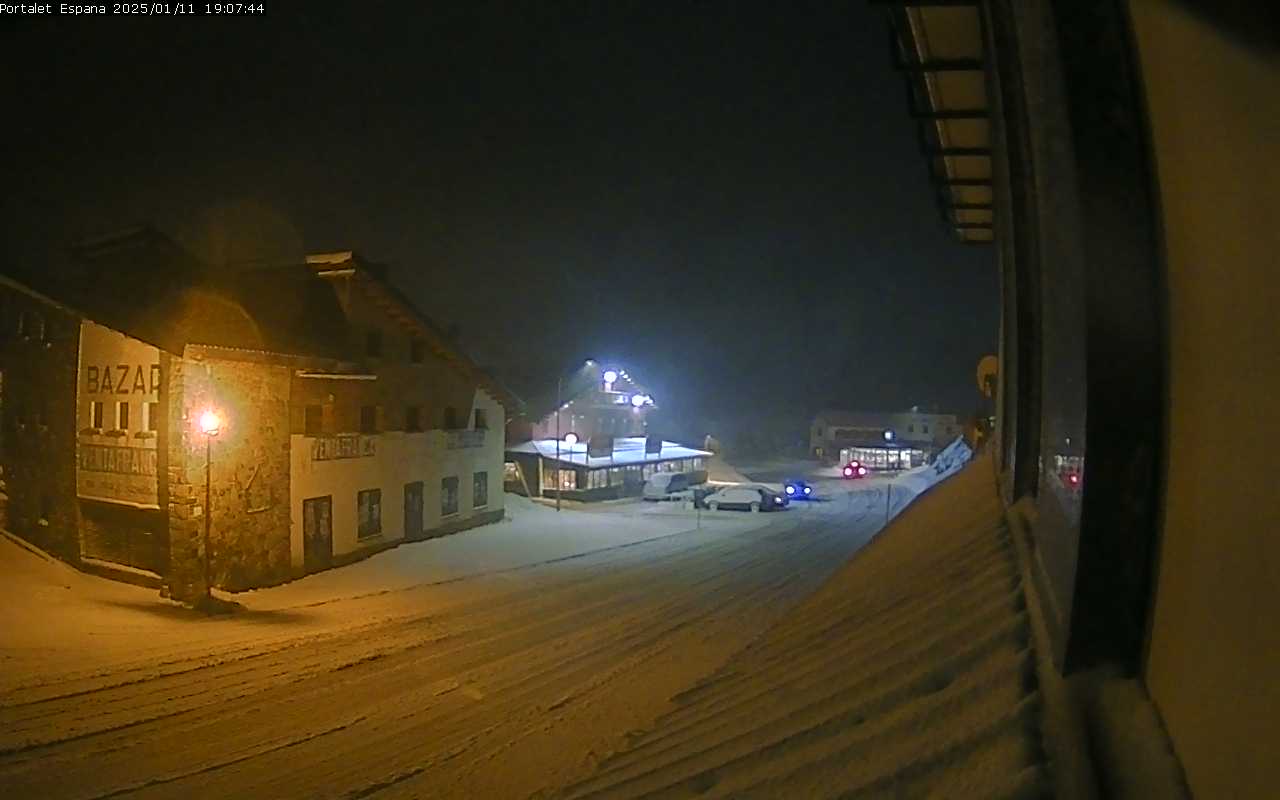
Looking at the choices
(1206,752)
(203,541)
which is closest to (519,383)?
(203,541)

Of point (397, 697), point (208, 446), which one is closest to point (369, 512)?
point (208, 446)

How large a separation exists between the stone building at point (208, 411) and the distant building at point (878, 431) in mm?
49041

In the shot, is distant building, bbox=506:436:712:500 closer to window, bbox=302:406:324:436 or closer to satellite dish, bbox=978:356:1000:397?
window, bbox=302:406:324:436

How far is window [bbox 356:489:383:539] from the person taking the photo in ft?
80.5

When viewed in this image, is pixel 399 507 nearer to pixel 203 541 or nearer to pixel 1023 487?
pixel 203 541

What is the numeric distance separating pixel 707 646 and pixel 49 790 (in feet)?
28.1

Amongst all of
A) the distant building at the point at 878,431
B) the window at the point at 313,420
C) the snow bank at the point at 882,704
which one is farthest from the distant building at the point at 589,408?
the snow bank at the point at 882,704

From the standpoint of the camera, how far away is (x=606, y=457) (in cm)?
4306

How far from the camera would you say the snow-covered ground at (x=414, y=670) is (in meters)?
6.46

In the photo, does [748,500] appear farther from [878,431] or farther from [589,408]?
[878,431]

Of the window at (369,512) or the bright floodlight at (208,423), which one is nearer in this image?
the bright floodlight at (208,423)

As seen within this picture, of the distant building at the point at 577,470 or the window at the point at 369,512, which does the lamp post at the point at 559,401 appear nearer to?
the distant building at the point at 577,470

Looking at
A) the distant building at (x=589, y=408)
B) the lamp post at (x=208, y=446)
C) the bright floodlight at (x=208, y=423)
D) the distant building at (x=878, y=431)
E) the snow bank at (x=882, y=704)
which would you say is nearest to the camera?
the snow bank at (x=882, y=704)

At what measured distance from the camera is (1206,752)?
1.86 metres
